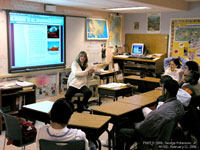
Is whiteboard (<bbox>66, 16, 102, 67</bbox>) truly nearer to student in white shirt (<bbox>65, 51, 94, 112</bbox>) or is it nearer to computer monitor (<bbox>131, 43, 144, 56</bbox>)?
student in white shirt (<bbox>65, 51, 94, 112</bbox>)

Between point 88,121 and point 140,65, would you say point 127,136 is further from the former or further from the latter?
point 140,65

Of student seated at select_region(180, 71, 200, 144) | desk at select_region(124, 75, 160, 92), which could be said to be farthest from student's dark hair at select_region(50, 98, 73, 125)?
desk at select_region(124, 75, 160, 92)

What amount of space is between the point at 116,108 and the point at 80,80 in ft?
6.79

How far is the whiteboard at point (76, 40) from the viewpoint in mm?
6324

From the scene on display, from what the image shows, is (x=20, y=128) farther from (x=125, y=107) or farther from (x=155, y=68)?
(x=155, y=68)

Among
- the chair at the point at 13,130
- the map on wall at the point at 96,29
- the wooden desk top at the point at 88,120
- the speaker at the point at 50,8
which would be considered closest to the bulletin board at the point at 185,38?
the map on wall at the point at 96,29

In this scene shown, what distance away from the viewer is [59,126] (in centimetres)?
203

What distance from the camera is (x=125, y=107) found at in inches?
144

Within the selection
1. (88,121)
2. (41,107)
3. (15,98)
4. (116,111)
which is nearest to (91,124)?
(88,121)

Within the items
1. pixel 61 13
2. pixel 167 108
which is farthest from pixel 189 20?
pixel 167 108

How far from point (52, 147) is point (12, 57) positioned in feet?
11.7

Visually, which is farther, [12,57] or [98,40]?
[98,40]

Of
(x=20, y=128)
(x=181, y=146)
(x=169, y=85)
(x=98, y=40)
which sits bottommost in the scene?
(x=181, y=146)

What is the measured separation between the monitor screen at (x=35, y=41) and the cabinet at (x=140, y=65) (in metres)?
2.36
